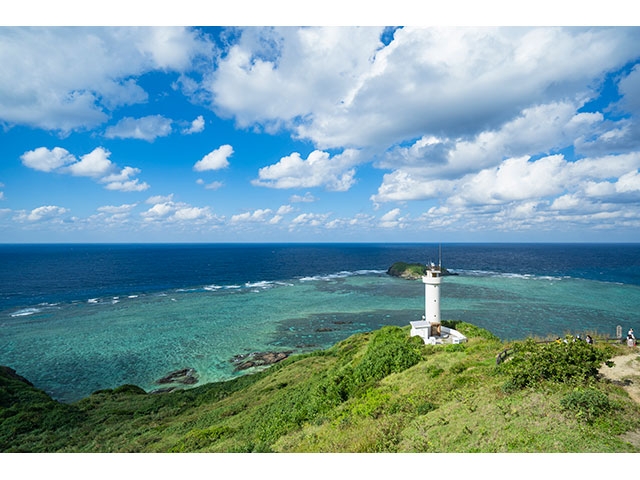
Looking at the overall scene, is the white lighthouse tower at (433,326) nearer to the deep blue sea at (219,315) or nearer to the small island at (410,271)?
the deep blue sea at (219,315)

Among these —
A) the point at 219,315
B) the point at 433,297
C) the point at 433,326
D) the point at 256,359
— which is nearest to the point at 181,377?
the point at 256,359

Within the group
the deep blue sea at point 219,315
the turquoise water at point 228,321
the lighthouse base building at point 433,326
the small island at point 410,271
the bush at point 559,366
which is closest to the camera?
the bush at point 559,366

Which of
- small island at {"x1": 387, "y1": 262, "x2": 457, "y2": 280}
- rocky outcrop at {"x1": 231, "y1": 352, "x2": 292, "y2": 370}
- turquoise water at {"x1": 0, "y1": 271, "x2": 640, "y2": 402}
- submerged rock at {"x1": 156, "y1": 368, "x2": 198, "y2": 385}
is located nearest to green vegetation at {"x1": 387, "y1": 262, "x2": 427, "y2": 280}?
small island at {"x1": 387, "y1": 262, "x2": 457, "y2": 280}

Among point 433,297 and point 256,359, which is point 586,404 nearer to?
point 433,297

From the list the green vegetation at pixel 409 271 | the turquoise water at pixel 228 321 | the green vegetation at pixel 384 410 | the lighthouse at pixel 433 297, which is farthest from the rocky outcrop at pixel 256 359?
the green vegetation at pixel 409 271

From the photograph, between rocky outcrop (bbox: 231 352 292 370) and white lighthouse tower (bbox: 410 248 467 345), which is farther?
rocky outcrop (bbox: 231 352 292 370)

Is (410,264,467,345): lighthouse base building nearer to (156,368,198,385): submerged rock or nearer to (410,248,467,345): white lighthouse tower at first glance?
(410,248,467,345): white lighthouse tower
